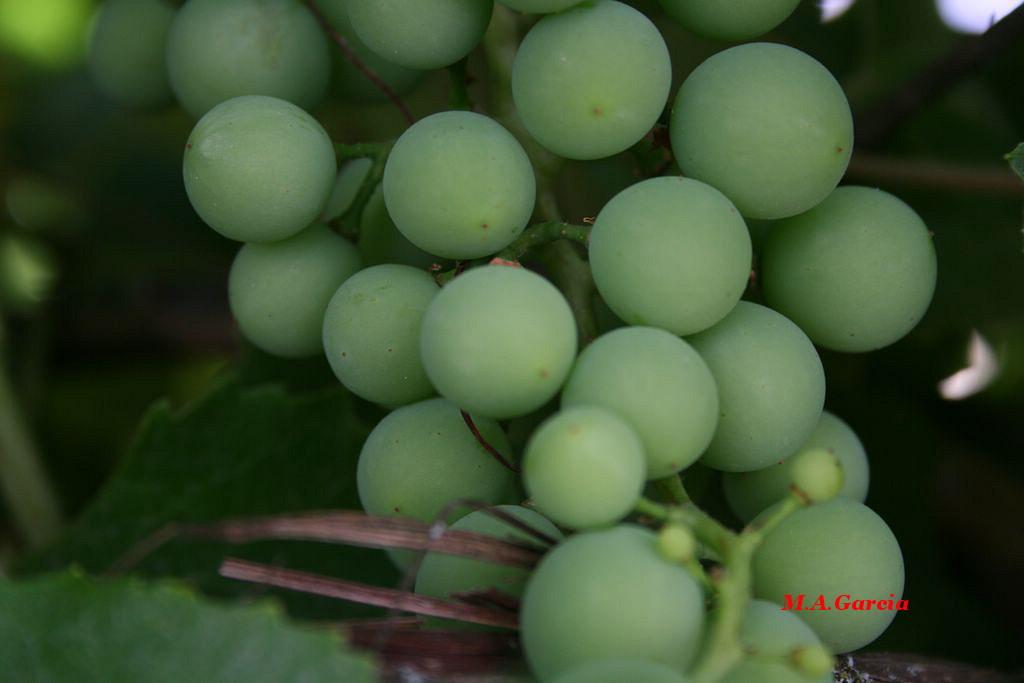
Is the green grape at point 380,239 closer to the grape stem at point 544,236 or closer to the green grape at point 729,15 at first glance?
the grape stem at point 544,236

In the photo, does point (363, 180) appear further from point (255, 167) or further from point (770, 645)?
point (770, 645)

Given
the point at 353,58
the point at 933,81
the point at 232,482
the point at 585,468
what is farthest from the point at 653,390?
the point at 933,81

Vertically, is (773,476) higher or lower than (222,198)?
lower

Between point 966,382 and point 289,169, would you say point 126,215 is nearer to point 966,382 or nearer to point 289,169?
point 289,169

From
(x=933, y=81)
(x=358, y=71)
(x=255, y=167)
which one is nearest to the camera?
(x=255, y=167)

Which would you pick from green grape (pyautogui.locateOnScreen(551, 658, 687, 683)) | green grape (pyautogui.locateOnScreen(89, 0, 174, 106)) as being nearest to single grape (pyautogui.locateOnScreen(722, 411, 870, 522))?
green grape (pyautogui.locateOnScreen(551, 658, 687, 683))

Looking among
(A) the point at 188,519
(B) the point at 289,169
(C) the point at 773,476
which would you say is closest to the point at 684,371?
(C) the point at 773,476

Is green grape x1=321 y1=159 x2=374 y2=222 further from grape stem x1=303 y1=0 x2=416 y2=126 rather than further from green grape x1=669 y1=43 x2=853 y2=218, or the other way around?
green grape x1=669 y1=43 x2=853 y2=218
